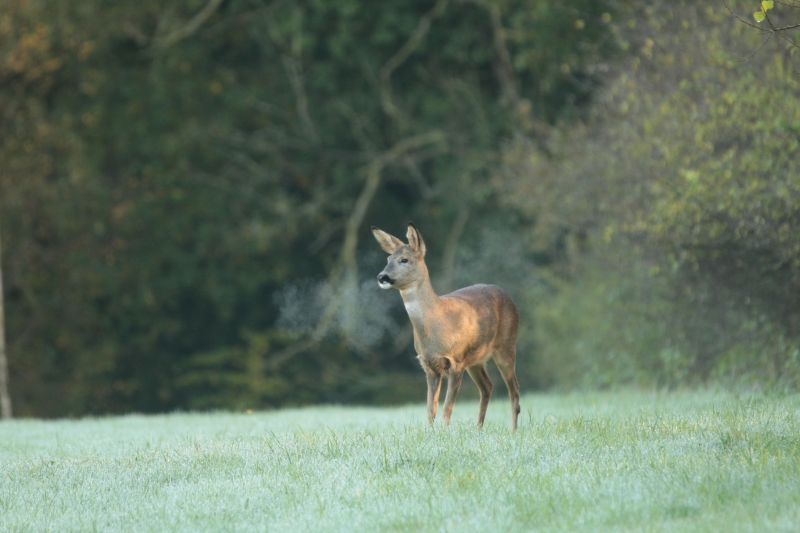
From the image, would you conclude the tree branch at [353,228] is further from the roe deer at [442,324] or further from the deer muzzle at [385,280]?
the deer muzzle at [385,280]

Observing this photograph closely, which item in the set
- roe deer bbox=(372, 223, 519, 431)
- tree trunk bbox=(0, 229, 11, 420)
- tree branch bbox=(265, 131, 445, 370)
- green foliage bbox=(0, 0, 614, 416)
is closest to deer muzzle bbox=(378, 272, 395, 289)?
roe deer bbox=(372, 223, 519, 431)

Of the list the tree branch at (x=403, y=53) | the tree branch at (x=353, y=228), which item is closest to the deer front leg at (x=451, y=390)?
the tree branch at (x=353, y=228)

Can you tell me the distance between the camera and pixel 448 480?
22.3 feet

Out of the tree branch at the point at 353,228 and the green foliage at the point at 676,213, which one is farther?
the tree branch at the point at 353,228

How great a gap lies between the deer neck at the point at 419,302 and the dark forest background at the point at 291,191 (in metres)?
8.74

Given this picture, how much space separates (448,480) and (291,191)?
21.4 metres

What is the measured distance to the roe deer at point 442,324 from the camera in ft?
29.4

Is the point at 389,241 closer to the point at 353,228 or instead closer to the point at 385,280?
the point at 385,280

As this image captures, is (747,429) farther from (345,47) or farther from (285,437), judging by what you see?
(345,47)

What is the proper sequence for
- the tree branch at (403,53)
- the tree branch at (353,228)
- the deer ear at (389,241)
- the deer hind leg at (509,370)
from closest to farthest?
1. the deer ear at (389,241)
2. the deer hind leg at (509,370)
3. the tree branch at (353,228)
4. the tree branch at (403,53)

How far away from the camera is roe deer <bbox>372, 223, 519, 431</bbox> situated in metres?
8.97


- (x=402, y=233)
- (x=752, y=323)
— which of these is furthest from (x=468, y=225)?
(x=752, y=323)

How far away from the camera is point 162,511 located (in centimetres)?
675

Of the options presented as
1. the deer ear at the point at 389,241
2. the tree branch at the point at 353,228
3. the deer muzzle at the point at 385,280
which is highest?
the deer ear at the point at 389,241
